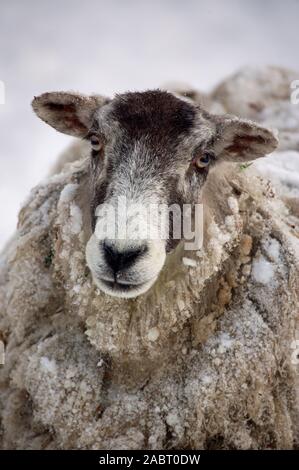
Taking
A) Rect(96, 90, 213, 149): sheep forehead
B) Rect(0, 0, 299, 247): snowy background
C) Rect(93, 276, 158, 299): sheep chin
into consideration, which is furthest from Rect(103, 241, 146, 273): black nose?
Rect(0, 0, 299, 247): snowy background

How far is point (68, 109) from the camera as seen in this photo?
135 inches

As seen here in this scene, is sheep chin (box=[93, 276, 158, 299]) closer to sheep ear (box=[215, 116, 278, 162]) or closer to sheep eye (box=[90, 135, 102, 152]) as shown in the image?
sheep eye (box=[90, 135, 102, 152])

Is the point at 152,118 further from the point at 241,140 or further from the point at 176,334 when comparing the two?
the point at 176,334

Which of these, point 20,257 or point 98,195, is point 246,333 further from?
point 20,257

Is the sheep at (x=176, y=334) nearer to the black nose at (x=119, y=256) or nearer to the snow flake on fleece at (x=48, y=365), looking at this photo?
the snow flake on fleece at (x=48, y=365)

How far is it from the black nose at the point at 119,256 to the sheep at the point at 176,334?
0.44m

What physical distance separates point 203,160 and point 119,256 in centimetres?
94

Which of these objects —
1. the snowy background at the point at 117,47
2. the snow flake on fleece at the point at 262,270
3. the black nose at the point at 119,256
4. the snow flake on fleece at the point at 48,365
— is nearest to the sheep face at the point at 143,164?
the black nose at the point at 119,256

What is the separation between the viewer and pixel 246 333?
3.28m

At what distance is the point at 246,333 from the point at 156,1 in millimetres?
11421

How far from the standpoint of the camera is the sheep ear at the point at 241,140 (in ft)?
10.5

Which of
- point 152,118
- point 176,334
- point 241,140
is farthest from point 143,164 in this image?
point 176,334

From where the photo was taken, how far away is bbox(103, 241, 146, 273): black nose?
2543 mm

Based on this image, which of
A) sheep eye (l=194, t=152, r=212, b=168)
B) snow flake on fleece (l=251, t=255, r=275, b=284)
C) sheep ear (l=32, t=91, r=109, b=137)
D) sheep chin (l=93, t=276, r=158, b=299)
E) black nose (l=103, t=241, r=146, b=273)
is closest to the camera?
black nose (l=103, t=241, r=146, b=273)
